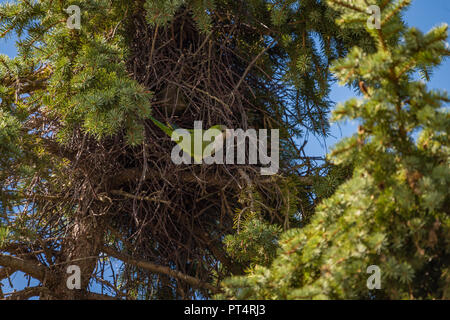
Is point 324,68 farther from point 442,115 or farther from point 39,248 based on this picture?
point 39,248

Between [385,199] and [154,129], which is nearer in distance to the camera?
[385,199]

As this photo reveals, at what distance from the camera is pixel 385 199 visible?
97 cm

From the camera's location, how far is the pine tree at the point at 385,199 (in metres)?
0.95

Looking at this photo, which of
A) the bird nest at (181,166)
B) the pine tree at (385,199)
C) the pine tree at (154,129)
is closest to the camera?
the pine tree at (385,199)

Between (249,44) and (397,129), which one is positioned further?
(249,44)

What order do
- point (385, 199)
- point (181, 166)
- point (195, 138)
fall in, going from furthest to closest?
point (181, 166) < point (195, 138) < point (385, 199)

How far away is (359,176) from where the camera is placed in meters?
1.02

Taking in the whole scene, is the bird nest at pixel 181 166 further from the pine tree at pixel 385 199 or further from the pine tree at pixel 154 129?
the pine tree at pixel 385 199

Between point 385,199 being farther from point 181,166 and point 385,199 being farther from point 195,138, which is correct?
point 181,166

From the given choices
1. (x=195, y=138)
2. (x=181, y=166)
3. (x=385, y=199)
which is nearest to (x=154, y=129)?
(x=181, y=166)

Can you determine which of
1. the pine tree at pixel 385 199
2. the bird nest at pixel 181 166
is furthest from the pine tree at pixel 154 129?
the pine tree at pixel 385 199

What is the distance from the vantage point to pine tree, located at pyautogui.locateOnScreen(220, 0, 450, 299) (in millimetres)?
945
